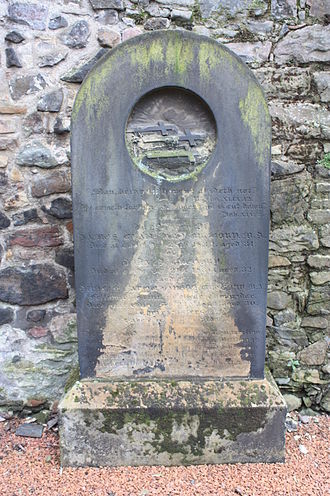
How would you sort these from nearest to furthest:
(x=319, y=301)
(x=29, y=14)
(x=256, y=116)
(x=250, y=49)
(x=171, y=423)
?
1. (x=256, y=116)
2. (x=171, y=423)
3. (x=29, y=14)
4. (x=250, y=49)
5. (x=319, y=301)

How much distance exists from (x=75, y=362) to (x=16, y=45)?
7.38ft

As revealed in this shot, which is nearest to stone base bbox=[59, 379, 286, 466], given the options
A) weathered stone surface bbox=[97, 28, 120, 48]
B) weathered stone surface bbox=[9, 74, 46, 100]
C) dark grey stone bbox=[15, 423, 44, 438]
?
dark grey stone bbox=[15, 423, 44, 438]

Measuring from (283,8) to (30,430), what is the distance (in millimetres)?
3371

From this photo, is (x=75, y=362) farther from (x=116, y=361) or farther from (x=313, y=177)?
(x=313, y=177)

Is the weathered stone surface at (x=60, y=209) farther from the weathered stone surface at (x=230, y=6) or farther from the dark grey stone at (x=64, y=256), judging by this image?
the weathered stone surface at (x=230, y=6)

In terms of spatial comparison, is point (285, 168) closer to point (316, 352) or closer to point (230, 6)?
point (230, 6)

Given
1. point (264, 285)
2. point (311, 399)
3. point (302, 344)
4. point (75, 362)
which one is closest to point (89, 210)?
point (264, 285)

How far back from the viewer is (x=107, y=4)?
2754 mm

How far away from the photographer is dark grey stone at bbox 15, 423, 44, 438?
271cm

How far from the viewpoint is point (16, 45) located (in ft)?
9.08

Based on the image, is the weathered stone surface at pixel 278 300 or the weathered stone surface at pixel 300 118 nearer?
the weathered stone surface at pixel 300 118

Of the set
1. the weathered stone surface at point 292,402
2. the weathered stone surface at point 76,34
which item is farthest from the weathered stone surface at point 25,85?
the weathered stone surface at point 292,402

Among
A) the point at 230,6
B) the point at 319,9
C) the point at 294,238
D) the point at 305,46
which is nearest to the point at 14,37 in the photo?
the point at 230,6

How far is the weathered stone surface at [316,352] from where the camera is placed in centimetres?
298
